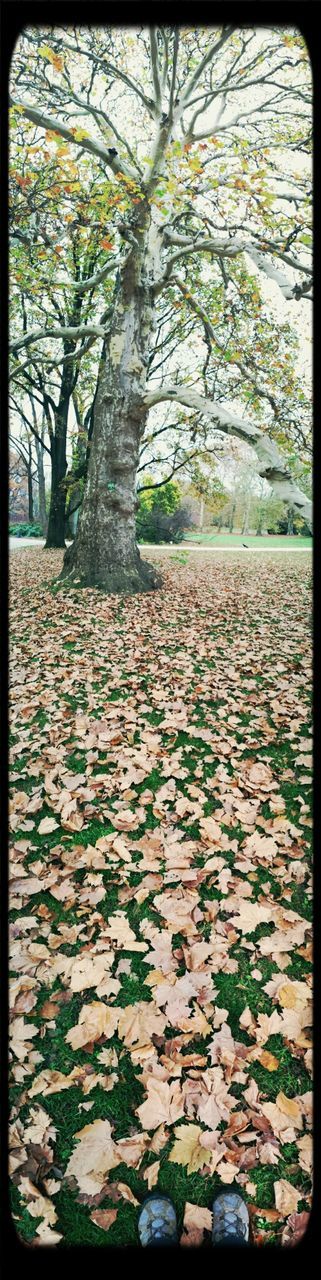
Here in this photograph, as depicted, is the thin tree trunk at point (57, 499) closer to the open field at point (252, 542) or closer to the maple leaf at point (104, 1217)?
the open field at point (252, 542)

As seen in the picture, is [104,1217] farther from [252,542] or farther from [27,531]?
[252,542]

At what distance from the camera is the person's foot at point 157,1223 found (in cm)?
156

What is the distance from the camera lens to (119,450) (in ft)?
31.3

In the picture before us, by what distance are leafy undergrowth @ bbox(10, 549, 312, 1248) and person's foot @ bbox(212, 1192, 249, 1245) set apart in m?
0.04

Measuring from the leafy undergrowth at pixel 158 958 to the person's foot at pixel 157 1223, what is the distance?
28 mm

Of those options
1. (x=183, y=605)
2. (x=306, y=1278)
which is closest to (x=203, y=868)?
(x=306, y=1278)

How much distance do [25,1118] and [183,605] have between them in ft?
26.5

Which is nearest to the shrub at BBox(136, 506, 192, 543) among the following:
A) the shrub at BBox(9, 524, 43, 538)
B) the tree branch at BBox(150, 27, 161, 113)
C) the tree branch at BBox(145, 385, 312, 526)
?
the shrub at BBox(9, 524, 43, 538)

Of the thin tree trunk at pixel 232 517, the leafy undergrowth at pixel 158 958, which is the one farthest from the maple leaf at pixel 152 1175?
the thin tree trunk at pixel 232 517

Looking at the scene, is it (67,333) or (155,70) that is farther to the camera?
(67,333)

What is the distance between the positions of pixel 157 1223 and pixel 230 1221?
210 mm

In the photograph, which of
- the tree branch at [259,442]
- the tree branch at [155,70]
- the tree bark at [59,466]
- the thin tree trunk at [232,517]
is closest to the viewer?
the tree branch at [155,70]

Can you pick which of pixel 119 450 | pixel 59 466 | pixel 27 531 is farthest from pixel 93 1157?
pixel 27 531

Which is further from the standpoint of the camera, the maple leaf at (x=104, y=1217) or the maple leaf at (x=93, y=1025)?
the maple leaf at (x=93, y=1025)
